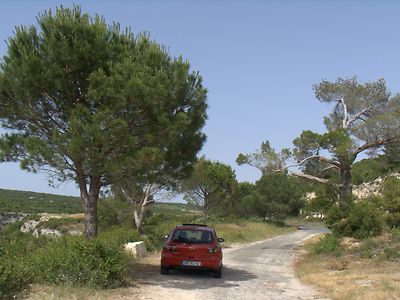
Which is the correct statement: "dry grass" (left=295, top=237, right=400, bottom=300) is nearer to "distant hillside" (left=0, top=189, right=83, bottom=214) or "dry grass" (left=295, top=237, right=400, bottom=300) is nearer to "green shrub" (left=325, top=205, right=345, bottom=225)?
"green shrub" (left=325, top=205, right=345, bottom=225)

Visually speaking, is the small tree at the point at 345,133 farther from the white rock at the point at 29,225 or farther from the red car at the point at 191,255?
the white rock at the point at 29,225

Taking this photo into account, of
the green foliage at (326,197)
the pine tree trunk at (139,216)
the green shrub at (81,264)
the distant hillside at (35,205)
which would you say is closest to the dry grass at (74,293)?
the green shrub at (81,264)

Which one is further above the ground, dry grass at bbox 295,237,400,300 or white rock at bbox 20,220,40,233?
white rock at bbox 20,220,40,233

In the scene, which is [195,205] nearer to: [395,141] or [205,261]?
[395,141]

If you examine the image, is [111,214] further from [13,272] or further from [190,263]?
[13,272]

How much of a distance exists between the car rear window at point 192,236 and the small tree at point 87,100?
3144 mm

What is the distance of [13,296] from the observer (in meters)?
8.79

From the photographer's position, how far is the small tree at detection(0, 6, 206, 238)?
11.2 meters

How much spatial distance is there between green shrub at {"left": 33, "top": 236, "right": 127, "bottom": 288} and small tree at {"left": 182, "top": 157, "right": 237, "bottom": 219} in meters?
34.0

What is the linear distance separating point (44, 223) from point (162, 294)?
59591 mm

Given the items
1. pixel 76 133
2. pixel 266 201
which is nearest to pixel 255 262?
pixel 76 133

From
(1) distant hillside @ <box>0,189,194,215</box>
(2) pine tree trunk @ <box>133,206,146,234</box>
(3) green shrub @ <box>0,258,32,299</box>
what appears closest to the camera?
(3) green shrub @ <box>0,258,32,299</box>

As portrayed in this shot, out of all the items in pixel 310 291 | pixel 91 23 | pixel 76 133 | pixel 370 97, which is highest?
pixel 370 97

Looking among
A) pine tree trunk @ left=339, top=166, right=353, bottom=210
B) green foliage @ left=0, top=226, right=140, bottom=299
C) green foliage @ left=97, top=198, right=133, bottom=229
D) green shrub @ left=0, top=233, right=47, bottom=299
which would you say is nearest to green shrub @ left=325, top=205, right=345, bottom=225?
pine tree trunk @ left=339, top=166, right=353, bottom=210
